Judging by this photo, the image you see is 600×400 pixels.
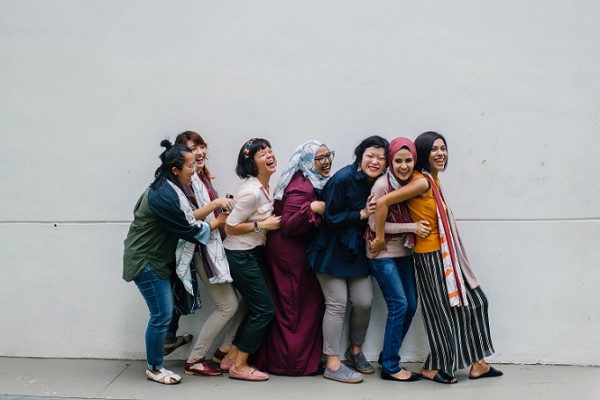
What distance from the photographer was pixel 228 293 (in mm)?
4895

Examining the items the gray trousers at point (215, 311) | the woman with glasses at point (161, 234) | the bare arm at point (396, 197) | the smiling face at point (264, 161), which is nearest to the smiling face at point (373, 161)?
the bare arm at point (396, 197)

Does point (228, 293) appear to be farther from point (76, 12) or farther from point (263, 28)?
point (76, 12)

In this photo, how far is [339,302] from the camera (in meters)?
4.85

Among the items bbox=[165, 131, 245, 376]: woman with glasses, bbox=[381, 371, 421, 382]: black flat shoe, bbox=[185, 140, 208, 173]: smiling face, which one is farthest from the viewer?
bbox=[185, 140, 208, 173]: smiling face

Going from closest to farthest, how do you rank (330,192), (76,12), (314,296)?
(330,192), (314,296), (76,12)

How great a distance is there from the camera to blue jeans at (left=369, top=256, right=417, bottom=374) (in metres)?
4.77

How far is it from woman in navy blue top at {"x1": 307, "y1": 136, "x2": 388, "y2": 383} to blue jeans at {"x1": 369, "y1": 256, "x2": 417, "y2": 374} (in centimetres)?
15

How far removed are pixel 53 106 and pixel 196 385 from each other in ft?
8.30

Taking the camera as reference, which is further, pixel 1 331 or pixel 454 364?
pixel 1 331

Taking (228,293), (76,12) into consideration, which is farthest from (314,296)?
(76,12)

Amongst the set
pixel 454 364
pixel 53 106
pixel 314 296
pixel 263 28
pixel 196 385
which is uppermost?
pixel 263 28

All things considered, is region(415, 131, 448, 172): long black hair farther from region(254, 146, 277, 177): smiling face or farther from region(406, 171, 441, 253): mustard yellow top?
region(254, 146, 277, 177): smiling face

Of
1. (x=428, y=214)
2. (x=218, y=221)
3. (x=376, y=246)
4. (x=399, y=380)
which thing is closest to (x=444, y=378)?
(x=399, y=380)

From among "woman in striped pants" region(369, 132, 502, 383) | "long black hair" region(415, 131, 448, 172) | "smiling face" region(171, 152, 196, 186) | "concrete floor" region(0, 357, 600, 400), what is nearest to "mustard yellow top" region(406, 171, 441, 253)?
"woman in striped pants" region(369, 132, 502, 383)
